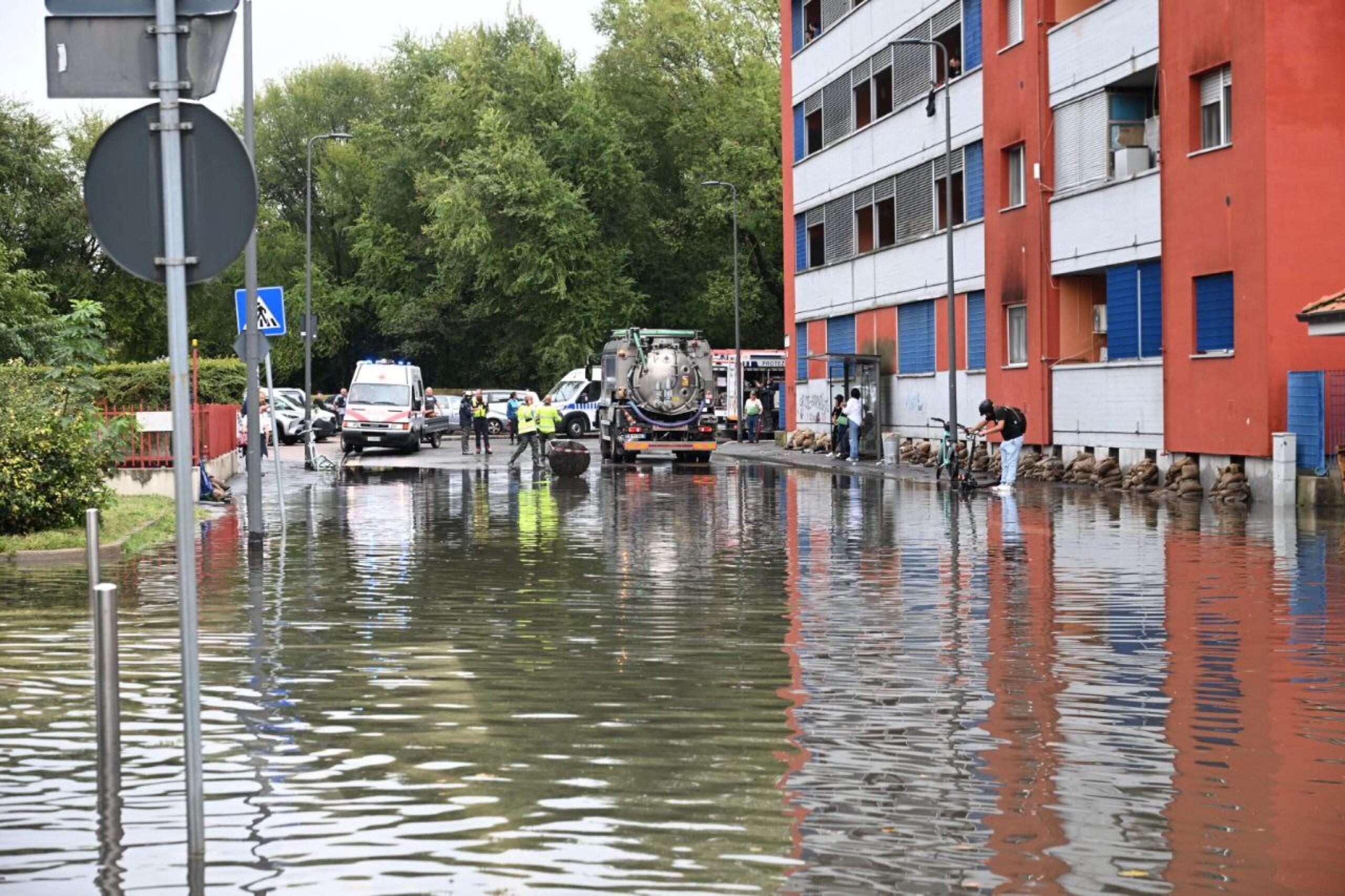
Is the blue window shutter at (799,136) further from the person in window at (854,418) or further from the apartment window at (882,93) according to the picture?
the person in window at (854,418)

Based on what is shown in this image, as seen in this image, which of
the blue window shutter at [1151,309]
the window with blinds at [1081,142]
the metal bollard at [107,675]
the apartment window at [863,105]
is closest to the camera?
the metal bollard at [107,675]

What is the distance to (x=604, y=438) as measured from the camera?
4784cm

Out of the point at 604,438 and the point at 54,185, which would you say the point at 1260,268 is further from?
the point at 54,185

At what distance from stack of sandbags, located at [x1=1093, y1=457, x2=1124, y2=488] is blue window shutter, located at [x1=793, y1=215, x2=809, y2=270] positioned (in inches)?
895

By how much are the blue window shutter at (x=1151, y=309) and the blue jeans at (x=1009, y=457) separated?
9.64 ft

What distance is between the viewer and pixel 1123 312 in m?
33.4

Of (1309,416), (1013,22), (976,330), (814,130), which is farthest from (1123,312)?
(814,130)

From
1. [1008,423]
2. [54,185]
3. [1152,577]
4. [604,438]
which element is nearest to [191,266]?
[1152,577]

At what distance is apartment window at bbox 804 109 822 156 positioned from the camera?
177 ft

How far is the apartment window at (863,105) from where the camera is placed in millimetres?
49000

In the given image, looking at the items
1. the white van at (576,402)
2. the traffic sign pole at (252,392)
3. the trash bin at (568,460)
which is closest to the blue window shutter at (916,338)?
the trash bin at (568,460)

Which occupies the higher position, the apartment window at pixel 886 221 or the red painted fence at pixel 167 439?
the apartment window at pixel 886 221

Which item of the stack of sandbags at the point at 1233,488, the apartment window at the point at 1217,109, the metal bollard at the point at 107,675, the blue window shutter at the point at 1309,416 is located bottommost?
the stack of sandbags at the point at 1233,488

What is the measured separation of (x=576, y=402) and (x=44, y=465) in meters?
48.2
